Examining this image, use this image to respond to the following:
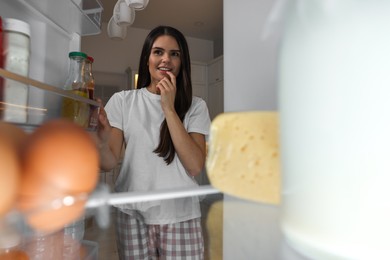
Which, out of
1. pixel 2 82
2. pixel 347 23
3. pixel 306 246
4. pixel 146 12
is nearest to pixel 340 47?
pixel 347 23

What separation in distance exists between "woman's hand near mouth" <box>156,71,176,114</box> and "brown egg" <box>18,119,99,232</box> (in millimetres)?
84

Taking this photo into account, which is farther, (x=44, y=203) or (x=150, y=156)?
(x=150, y=156)

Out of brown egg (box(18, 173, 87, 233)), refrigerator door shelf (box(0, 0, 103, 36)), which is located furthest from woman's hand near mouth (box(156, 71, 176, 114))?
refrigerator door shelf (box(0, 0, 103, 36))

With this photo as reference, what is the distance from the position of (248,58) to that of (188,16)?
73 cm

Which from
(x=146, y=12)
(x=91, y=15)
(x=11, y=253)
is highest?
(x=146, y=12)

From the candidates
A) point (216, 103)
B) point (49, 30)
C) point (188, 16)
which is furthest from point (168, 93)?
point (188, 16)

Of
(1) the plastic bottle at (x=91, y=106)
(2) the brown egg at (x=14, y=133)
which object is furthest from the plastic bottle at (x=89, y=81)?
(2) the brown egg at (x=14, y=133)

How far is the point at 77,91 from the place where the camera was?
260 mm

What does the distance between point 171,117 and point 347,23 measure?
0.48ft

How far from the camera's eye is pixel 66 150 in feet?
0.52

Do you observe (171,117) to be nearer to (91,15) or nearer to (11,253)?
(11,253)

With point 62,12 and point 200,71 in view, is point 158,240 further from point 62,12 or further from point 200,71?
point 62,12

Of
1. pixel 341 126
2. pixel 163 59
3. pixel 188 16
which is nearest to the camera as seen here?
pixel 341 126

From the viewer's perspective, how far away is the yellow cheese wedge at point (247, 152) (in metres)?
0.19
